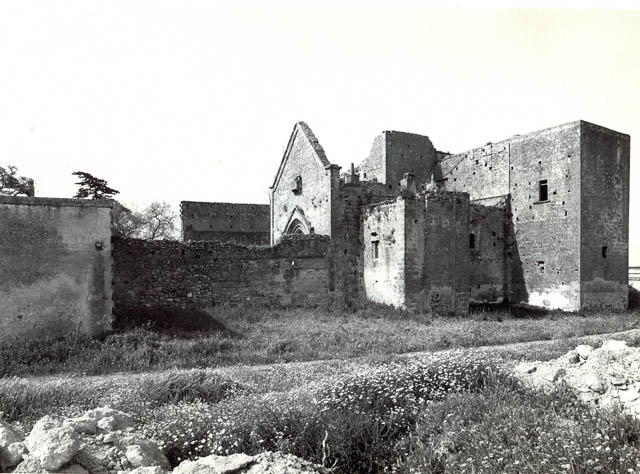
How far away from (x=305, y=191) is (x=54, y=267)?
1279 cm

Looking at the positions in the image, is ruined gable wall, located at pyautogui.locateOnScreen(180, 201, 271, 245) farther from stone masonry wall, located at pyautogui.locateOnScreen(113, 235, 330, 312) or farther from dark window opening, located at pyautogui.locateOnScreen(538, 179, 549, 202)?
dark window opening, located at pyautogui.locateOnScreen(538, 179, 549, 202)

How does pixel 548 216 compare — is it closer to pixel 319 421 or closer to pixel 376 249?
pixel 376 249

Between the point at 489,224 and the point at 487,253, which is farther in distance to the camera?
the point at 489,224

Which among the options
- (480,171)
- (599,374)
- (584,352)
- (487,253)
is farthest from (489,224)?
(599,374)

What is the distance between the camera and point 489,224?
74.7ft

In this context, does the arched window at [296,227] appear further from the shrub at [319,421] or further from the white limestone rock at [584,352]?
the shrub at [319,421]

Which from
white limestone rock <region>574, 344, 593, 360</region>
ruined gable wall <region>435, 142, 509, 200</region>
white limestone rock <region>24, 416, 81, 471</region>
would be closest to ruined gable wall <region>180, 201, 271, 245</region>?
ruined gable wall <region>435, 142, 509, 200</region>

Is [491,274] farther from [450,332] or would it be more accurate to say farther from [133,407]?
[133,407]

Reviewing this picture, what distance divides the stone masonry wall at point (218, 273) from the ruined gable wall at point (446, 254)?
449 centimetres

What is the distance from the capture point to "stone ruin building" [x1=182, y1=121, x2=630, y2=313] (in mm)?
18531

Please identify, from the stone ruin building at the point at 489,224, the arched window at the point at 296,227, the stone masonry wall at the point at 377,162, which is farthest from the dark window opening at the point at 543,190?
the arched window at the point at 296,227

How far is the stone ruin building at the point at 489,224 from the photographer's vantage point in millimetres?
18531

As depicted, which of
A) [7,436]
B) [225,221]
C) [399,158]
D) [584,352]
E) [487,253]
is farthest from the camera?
[225,221]

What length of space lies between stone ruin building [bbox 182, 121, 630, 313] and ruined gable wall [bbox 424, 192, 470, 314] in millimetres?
45
